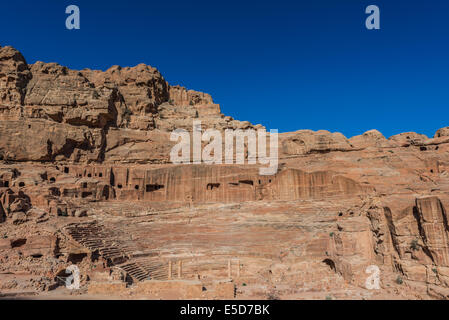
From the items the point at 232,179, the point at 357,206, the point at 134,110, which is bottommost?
the point at 357,206

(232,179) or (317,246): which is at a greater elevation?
(232,179)

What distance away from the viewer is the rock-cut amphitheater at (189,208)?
63.5 feet

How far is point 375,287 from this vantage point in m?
19.6

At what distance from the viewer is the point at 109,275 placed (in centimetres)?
2138

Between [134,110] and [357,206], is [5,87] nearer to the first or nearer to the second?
[134,110]

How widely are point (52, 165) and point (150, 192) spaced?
1351 cm

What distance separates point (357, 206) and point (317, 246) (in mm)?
4995

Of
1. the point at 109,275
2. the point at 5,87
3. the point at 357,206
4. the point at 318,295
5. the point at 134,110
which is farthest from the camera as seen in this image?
the point at 134,110

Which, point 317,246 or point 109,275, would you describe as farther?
point 317,246

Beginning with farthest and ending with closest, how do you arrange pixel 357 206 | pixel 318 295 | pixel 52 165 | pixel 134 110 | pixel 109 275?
pixel 134 110, pixel 52 165, pixel 357 206, pixel 109 275, pixel 318 295

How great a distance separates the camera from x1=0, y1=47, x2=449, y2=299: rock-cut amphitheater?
762 inches

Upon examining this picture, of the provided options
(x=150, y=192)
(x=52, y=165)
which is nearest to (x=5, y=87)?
(x=52, y=165)

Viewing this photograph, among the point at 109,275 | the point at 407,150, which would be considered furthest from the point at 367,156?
the point at 109,275

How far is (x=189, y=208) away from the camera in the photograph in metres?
34.8
